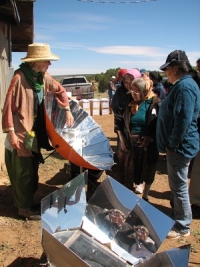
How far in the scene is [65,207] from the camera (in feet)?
9.45

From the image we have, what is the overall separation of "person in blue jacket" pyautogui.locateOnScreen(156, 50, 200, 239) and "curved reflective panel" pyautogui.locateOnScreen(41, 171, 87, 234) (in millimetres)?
994

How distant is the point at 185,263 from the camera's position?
2273 millimetres

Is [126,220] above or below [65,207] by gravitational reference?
below

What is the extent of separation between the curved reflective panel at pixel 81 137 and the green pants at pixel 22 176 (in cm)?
52

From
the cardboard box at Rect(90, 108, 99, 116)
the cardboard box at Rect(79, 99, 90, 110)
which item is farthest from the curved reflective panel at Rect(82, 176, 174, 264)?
the cardboard box at Rect(90, 108, 99, 116)

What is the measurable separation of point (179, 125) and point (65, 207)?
1343 millimetres

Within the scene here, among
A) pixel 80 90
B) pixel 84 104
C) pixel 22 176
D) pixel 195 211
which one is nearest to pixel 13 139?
pixel 22 176

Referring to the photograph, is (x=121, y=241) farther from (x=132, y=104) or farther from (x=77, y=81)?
(x=77, y=81)

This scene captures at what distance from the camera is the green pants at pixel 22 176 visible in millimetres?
3697

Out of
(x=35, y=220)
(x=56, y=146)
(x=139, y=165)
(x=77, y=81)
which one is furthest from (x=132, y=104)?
(x=77, y=81)

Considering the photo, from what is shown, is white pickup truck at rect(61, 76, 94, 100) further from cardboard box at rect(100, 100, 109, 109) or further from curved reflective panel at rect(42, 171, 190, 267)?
curved reflective panel at rect(42, 171, 190, 267)

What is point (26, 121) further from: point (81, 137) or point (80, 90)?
point (80, 90)

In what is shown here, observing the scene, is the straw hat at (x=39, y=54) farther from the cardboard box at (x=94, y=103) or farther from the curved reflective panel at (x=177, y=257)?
the cardboard box at (x=94, y=103)

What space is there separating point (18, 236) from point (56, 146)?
110cm
